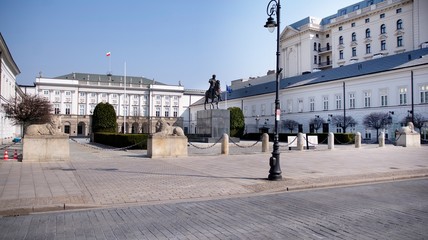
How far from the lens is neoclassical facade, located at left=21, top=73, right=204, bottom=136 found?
9681 cm

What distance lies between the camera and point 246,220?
21.4 feet

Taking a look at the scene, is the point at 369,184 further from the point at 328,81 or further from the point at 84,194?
the point at 328,81

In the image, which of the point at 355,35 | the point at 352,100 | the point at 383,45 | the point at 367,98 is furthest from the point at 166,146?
the point at 355,35

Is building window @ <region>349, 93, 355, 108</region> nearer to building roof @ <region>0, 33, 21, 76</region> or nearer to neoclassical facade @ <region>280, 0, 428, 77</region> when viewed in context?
neoclassical facade @ <region>280, 0, 428, 77</region>

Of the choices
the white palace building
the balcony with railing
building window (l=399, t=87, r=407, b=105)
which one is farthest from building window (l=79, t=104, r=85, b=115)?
building window (l=399, t=87, r=407, b=105)

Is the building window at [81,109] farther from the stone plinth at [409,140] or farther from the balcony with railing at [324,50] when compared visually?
the stone plinth at [409,140]

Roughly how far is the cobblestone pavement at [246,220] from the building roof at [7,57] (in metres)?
45.1

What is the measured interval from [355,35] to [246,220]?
262 ft

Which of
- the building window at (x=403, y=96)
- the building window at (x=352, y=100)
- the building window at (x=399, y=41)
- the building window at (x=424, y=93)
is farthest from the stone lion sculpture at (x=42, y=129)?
the building window at (x=399, y=41)

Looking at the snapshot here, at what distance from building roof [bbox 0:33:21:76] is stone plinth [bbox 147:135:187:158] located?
35.5m

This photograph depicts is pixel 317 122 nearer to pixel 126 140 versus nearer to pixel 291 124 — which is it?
pixel 291 124

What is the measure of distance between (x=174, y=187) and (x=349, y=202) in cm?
486

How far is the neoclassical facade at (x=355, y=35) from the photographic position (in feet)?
214

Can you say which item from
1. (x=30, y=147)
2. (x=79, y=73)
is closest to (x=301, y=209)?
(x=30, y=147)
